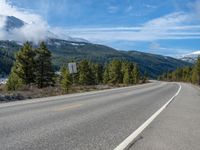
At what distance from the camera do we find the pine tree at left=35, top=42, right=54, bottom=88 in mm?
60406

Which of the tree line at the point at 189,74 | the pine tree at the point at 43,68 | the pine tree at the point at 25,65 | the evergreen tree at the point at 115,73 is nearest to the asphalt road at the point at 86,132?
the pine tree at the point at 25,65

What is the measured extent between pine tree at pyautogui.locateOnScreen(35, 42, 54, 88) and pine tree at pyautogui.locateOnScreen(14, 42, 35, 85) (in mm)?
1770

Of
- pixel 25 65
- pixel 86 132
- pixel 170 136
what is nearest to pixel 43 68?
pixel 25 65

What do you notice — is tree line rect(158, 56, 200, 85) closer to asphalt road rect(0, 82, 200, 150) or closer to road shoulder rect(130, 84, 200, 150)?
road shoulder rect(130, 84, 200, 150)

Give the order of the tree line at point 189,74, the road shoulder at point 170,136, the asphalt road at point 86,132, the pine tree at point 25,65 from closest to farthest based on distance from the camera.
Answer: the asphalt road at point 86,132, the road shoulder at point 170,136, the pine tree at point 25,65, the tree line at point 189,74

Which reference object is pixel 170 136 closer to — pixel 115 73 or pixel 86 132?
pixel 86 132

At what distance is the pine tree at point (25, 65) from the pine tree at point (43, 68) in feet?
5.81

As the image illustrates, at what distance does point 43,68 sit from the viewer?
200 feet

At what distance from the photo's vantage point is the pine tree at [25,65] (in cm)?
5728

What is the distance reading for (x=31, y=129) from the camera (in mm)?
9234

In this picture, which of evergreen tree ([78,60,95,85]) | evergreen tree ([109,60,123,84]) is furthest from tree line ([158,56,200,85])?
evergreen tree ([78,60,95,85])

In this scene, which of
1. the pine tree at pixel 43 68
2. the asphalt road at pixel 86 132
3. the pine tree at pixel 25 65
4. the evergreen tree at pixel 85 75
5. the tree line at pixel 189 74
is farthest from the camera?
the tree line at pixel 189 74

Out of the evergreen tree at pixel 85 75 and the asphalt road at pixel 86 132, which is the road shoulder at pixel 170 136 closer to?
the asphalt road at pixel 86 132

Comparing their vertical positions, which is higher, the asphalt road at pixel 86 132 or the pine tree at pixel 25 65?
the pine tree at pixel 25 65
